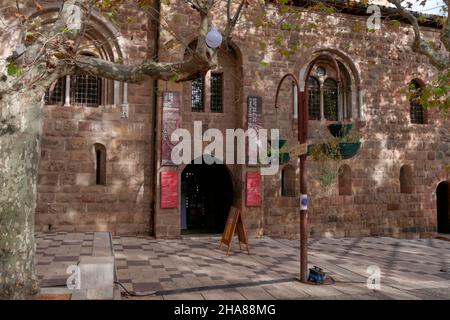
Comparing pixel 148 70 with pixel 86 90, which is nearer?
pixel 148 70

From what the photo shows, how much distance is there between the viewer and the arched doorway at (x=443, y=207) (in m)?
14.7

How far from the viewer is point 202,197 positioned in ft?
44.9

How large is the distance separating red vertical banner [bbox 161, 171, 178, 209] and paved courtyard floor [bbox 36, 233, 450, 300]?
1.02 meters

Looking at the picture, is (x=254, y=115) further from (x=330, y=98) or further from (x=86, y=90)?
(x=86, y=90)

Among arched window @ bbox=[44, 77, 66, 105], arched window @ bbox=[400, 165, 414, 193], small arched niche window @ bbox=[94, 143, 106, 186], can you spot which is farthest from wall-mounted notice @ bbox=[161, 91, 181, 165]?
arched window @ bbox=[400, 165, 414, 193]

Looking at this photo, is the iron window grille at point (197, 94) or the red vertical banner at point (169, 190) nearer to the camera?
the red vertical banner at point (169, 190)

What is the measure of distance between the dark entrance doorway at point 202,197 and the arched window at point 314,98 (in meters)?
3.63

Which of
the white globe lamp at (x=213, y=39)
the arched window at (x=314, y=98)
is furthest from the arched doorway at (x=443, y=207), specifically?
the white globe lamp at (x=213, y=39)

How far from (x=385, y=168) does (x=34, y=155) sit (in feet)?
37.6

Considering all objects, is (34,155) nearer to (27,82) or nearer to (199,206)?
(27,82)

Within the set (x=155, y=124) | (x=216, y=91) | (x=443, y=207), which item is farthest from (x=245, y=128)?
(x=443, y=207)

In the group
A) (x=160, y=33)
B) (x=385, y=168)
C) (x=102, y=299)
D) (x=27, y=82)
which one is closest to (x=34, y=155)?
(x=27, y=82)

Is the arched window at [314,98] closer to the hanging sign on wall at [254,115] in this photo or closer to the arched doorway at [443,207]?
the hanging sign on wall at [254,115]

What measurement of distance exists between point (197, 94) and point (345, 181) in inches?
225
